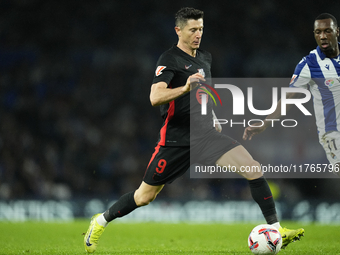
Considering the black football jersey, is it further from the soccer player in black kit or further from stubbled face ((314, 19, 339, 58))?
stubbled face ((314, 19, 339, 58))

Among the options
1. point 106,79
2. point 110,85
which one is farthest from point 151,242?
point 106,79

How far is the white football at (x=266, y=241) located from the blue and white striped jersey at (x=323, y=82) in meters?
1.89

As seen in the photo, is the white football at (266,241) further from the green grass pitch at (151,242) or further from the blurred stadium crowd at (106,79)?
the blurred stadium crowd at (106,79)

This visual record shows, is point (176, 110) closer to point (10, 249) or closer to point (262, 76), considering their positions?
point (10, 249)

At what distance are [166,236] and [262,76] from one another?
26.1ft

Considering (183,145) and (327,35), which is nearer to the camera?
(183,145)

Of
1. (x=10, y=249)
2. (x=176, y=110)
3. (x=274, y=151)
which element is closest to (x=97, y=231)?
(x=10, y=249)

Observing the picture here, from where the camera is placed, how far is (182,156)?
14.2 feet

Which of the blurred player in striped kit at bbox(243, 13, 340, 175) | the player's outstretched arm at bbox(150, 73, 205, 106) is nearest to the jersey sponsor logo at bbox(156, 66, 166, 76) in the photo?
the player's outstretched arm at bbox(150, 73, 205, 106)

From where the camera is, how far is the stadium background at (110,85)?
39.0 ft

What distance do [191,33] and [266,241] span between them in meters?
2.15

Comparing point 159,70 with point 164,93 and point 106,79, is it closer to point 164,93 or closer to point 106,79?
point 164,93

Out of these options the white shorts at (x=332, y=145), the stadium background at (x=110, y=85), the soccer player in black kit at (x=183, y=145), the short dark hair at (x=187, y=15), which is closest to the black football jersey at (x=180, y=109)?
the soccer player in black kit at (x=183, y=145)

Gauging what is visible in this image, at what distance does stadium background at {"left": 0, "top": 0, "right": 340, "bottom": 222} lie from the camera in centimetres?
1188
